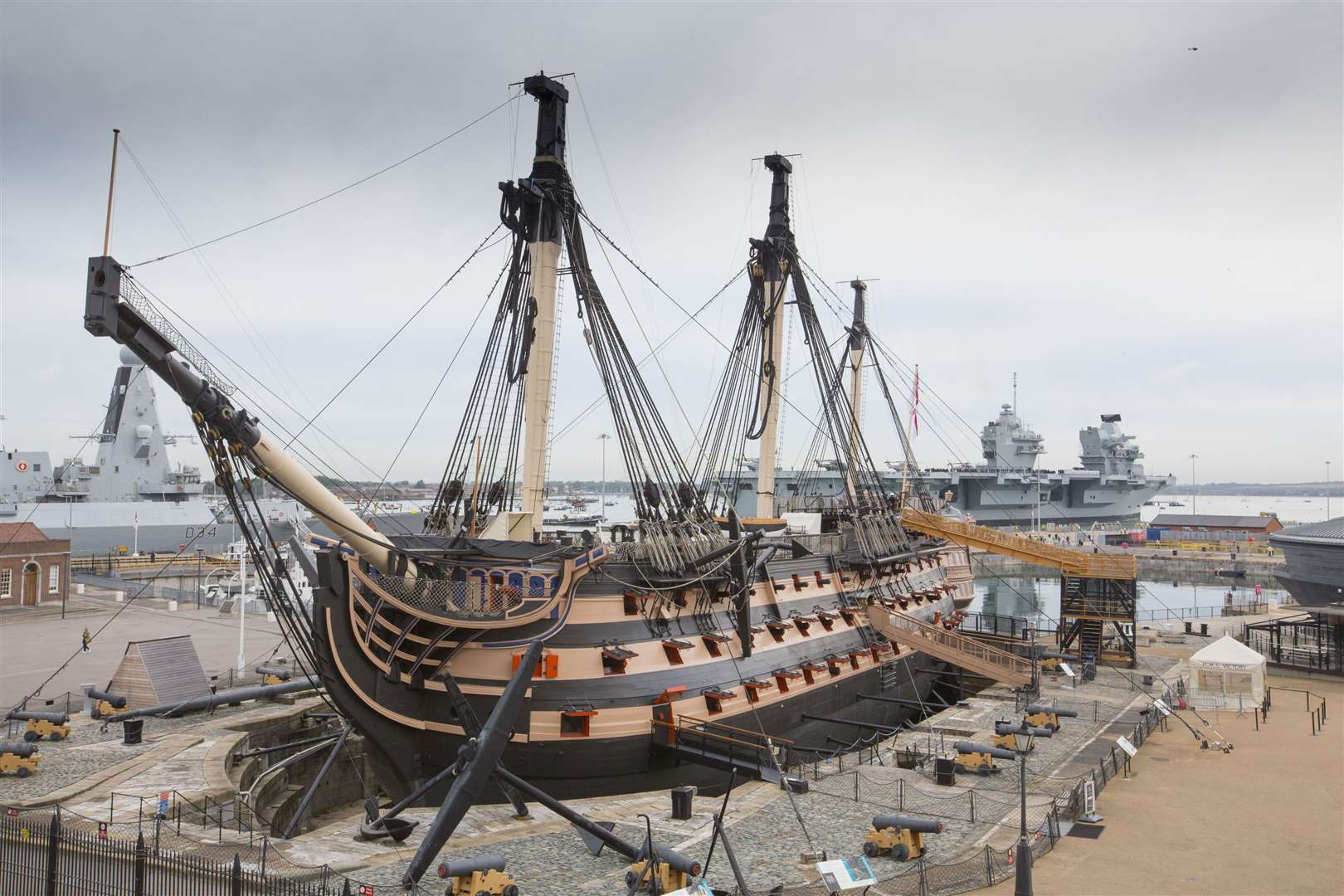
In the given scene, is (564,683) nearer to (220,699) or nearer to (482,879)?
(482,879)

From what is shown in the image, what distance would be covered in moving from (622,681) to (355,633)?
6.00m

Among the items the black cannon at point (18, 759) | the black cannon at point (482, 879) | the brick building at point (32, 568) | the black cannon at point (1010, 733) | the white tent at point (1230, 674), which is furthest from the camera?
the brick building at point (32, 568)

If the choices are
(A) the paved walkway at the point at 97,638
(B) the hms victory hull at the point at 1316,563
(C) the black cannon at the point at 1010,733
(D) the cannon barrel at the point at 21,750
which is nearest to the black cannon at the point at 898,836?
(C) the black cannon at the point at 1010,733

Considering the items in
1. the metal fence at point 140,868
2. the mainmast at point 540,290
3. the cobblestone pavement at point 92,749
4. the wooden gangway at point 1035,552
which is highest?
the mainmast at point 540,290

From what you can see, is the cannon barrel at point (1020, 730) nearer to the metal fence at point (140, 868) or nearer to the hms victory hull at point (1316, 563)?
the metal fence at point (140, 868)

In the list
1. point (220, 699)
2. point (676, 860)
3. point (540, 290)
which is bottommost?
point (220, 699)

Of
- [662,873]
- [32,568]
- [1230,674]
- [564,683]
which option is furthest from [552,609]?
[32,568]

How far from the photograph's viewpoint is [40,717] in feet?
74.7

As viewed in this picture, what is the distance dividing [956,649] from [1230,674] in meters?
8.84

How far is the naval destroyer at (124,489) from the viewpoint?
7931cm

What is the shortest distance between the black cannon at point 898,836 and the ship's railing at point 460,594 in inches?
321

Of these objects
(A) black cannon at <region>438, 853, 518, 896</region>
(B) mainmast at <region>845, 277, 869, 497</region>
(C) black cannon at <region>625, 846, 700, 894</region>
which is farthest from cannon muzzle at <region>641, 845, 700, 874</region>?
(B) mainmast at <region>845, 277, 869, 497</region>

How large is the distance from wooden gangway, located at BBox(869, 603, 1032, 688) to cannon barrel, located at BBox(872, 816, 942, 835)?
1495cm

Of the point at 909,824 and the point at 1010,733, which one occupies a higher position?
the point at 909,824
